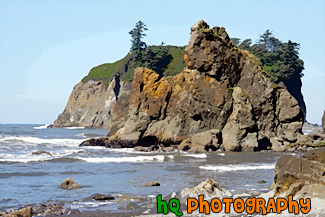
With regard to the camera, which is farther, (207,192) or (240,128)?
(240,128)

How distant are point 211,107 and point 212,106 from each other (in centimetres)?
18

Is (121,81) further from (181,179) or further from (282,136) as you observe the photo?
(181,179)

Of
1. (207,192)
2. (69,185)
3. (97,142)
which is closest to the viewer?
(207,192)

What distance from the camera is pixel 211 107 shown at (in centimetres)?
5188

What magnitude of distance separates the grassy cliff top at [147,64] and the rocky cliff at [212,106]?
6086 centimetres

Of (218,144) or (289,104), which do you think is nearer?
(218,144)

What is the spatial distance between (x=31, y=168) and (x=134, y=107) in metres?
25.2

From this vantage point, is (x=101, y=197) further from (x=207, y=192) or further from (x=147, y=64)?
(x=147, y=64)

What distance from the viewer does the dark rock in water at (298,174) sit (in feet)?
47.2

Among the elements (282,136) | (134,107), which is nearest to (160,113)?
(134,107)

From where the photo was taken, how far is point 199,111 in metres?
52.1

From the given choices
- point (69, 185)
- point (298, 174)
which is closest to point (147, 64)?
point (69, 185)

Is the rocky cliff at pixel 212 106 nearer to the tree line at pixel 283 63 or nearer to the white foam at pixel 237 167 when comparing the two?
the white foam at pixel 237 167

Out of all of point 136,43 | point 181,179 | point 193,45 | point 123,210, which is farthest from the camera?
point 136,43
